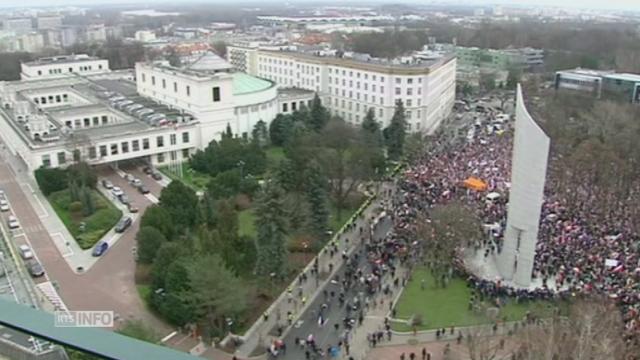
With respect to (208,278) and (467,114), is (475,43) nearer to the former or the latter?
(467,114)

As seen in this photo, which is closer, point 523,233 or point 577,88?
point 523,233

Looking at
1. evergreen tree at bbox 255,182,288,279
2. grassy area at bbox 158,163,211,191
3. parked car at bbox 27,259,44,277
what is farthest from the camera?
grassy area at bbox 158,163,211,191

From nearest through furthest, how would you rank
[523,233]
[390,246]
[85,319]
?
[85,319] < [523,233] < [390,246]

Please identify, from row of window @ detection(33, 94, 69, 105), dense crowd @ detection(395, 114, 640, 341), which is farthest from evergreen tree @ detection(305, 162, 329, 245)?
row of window @ detection(33, 94, 69, 105)

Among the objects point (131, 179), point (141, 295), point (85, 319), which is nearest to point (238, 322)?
point (141, 295)

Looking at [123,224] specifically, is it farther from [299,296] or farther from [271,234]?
[299,296]

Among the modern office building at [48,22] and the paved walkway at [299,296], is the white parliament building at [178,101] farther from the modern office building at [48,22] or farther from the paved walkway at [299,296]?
the modern office building at [48,22]

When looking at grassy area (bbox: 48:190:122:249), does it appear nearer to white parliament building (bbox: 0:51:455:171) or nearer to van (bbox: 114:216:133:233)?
van (bbox: 114:216:133:233)

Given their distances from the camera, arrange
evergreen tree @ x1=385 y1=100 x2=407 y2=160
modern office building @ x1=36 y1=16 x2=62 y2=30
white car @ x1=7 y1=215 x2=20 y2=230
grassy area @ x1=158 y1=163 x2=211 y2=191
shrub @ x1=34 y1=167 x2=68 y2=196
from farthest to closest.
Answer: modern office building @ x1=36 y1=16 x2=62 y2=30
evergreen tree @ x1=385 y1=100 x2=407 y2=160
grassy area @ x1=158 y1=163 x2=211 y2=191
shrub @ x1=34 y1=167 x2=68 y2=196
white car @ x1=7 y1=215 x2=20 y2=230
